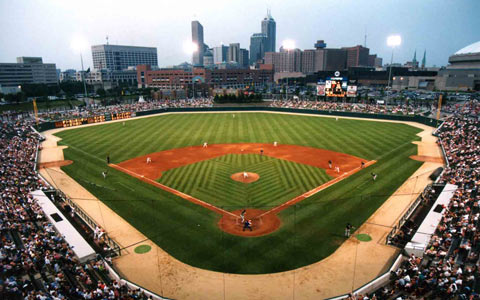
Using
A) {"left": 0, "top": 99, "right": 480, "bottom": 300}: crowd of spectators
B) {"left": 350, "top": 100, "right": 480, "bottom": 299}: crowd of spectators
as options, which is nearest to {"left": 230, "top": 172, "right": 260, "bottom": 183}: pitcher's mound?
{"left": 0, "top": 99, "right": 480, "bottom": 300}: crowd of spectators

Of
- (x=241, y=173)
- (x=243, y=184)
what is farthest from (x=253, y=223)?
(x=241, y=173)

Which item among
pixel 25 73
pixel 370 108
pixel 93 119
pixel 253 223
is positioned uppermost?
pixel 25 73

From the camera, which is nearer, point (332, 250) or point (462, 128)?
point (332, 250)

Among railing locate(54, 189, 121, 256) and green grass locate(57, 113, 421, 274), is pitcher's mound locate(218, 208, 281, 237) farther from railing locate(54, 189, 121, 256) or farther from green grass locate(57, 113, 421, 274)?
railing locate(54, 189, 121, 256)

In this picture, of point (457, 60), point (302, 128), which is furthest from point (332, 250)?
point (457, 60)

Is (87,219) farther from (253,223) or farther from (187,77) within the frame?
(187,77)

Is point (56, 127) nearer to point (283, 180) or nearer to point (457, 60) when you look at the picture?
point (283, 180)
